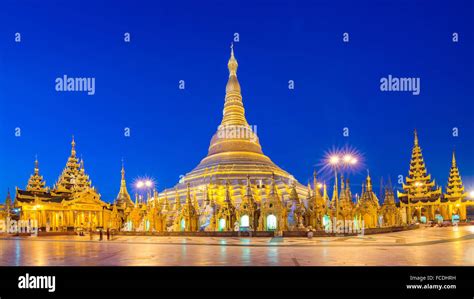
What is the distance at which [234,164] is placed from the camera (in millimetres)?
70938

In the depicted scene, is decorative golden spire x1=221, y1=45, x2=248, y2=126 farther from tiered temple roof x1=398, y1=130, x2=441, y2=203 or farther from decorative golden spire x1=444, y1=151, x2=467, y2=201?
decorative golden spire x1=444, y1=151, x2=467, y2=201

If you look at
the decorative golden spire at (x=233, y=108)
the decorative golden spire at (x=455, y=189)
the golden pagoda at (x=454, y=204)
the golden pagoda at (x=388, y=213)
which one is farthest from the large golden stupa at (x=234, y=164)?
the decorative golden spire at (x=455, y=189)

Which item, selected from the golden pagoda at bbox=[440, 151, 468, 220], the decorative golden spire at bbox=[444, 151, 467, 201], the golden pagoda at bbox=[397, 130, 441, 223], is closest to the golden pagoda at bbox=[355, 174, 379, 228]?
the golden pagoda at bbox=[397, 130, 441, 223]

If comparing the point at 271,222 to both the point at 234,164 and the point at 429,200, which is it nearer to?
the point at 234,164

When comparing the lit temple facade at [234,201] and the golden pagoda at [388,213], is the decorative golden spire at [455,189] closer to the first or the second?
the lit temple facade at [234,201]

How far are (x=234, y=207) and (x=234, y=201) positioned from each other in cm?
1185

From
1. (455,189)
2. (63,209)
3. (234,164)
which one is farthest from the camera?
(455,189)

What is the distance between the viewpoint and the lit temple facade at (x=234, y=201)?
44.3 meters

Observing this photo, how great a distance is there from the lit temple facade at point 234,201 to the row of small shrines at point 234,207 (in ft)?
0.36

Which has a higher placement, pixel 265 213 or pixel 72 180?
pixel 72 180

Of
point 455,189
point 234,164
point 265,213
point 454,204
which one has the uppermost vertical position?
point 234,164

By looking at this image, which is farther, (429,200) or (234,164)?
(429,200)

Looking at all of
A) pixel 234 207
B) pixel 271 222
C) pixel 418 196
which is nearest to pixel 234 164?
pixel 234 207
